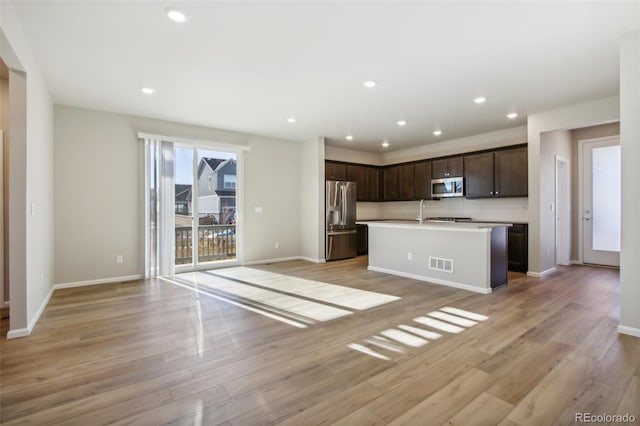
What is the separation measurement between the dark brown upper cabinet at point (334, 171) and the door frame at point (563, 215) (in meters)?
4.20

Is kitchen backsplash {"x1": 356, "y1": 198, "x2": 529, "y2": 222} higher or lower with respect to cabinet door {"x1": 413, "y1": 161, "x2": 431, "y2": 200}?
lower

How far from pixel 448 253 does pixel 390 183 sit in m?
3.69

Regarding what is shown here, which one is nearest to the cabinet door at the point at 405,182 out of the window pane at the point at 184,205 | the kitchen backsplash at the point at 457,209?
the kitchen backsplash at the point at 457,209

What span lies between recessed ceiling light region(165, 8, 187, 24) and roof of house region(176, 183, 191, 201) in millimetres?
3579

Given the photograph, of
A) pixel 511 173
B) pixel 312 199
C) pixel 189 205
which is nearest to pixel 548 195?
pixel 511 173

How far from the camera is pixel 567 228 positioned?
621 centimetres

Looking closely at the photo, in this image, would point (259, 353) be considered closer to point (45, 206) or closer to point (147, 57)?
point (147, 57)

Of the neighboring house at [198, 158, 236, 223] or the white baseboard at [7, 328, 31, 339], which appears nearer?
the white baseboard at [7, 328, 31, 339]

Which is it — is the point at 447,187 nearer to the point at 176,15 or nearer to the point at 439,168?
the point at 439,168

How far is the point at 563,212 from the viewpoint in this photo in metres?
6.08

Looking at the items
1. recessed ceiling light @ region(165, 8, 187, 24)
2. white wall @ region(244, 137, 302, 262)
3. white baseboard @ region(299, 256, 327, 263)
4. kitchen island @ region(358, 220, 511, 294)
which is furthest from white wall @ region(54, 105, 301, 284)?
kitchen island @ region(358, 220, 511, 294)

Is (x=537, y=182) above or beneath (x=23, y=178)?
above

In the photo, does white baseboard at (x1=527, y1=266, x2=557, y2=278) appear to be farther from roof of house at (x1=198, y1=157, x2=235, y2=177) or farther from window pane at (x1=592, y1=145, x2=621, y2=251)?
roof of house at (x1=198, y1=157, x2=235, y2=177)

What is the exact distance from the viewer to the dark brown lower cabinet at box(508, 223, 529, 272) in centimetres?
542
